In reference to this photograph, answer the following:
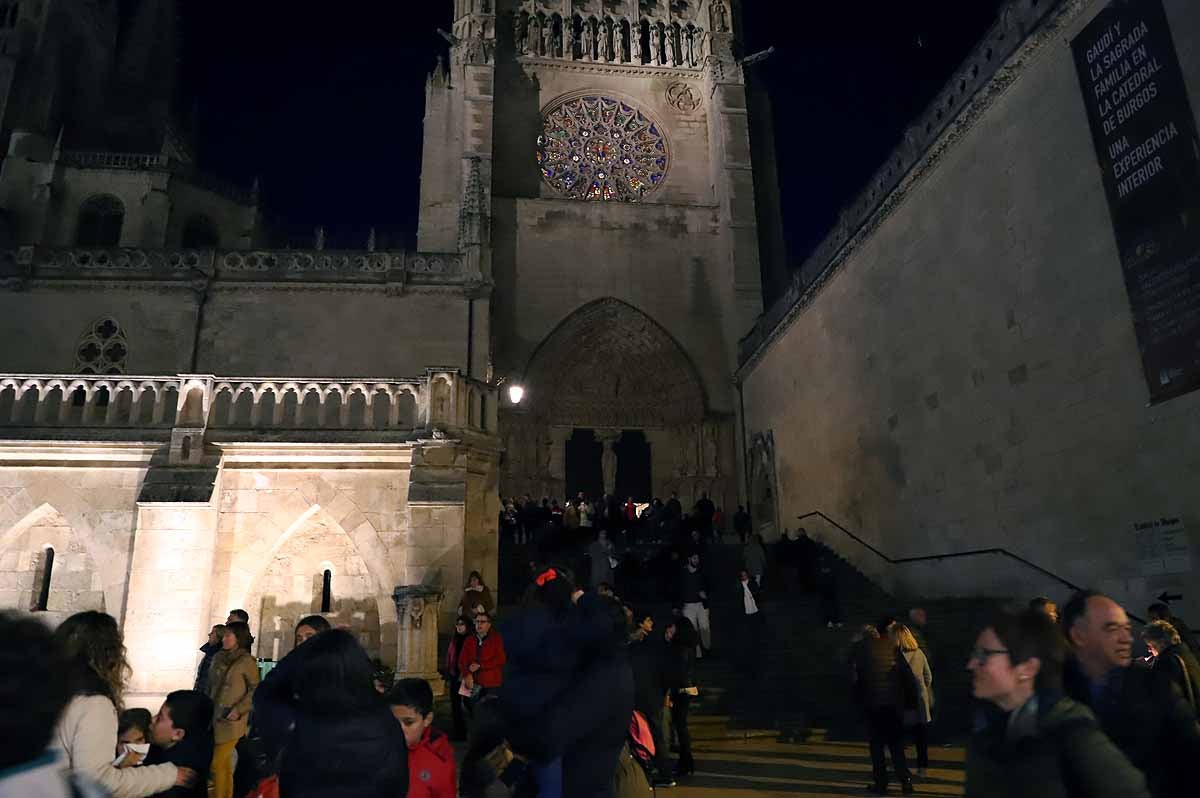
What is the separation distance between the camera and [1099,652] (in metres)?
2.71

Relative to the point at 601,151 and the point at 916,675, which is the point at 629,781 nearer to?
the point at 916,675

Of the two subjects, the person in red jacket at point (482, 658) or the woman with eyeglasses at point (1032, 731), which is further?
the person in red jacket at point (482, 658)

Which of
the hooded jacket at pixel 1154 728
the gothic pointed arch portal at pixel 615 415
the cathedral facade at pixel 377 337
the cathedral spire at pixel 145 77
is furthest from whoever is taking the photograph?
the cathedral spire at pixel 145 77

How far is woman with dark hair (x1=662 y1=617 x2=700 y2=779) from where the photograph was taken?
617 cm

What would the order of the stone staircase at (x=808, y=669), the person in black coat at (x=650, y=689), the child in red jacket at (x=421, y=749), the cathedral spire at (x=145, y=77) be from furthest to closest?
1. the cathedral spire at (x=145, y=77)
2. the stone staircase at (x=808, y=669)
3. the person in black coat at (x=650, y=689)
4. the child in red jacket at (x=421, y=749)

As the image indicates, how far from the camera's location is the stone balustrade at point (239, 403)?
10.7m

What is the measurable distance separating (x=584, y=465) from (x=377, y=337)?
19.8ft

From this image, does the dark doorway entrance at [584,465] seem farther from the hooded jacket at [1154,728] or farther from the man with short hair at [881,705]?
the hooded jacket at [1154,728]

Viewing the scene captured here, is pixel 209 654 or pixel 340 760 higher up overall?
pixel 209 654

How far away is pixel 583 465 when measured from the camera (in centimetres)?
1934

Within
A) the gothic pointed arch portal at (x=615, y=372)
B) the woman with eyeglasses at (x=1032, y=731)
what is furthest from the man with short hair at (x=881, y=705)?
the gothic pointed arch portal at (x=615, y=372)

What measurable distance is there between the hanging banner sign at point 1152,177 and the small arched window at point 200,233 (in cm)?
2430

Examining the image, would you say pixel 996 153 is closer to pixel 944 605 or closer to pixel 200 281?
pixel 944 605

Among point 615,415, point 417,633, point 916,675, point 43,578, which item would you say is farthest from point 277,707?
point 615,415
